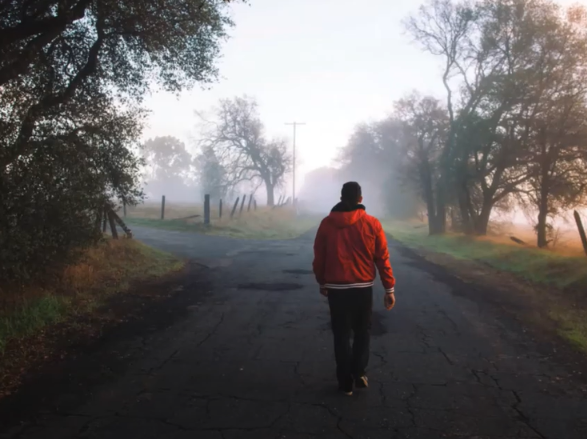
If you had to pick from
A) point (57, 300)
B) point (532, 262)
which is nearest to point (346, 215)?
point (57, 300)

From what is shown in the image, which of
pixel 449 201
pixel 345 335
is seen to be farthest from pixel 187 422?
pixel 449 201

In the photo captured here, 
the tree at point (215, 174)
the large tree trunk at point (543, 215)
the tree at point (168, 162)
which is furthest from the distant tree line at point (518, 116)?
the tree at point (168, 162)

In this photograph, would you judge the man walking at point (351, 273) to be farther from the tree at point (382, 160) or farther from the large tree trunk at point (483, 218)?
the tree at point (382, 160)

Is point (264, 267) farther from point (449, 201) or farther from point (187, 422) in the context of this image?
point (449, 201)

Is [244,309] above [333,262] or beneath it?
beneath

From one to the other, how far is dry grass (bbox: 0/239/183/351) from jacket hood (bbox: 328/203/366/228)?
4.24 m

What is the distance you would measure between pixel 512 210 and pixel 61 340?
28053 mm

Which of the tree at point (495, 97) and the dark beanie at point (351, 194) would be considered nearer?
the dark beanie at point (351, 194)

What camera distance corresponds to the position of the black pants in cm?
497

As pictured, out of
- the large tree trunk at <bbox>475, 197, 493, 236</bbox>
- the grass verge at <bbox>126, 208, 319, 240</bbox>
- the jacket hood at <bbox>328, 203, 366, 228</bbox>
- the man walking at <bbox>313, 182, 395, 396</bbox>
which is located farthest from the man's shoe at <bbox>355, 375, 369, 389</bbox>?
the large tree trunk at <bbox>475, 197, 493, 236</bbox>

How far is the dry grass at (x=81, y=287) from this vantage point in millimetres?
7164

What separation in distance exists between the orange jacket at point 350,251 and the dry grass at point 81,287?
402 cm

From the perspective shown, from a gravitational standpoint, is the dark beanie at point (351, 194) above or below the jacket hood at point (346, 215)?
above

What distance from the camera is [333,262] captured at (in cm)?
505
